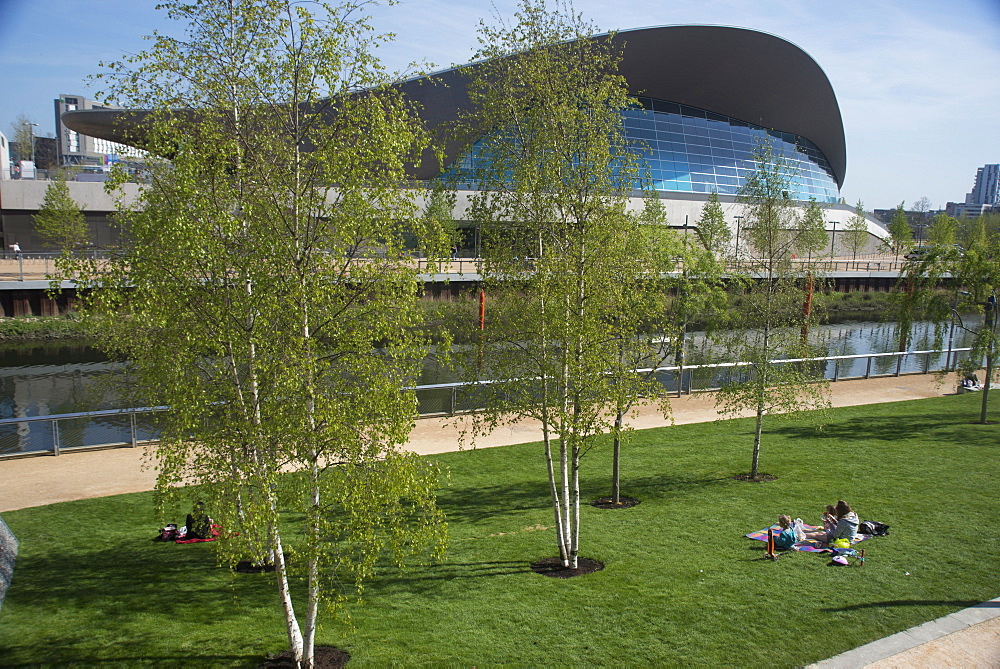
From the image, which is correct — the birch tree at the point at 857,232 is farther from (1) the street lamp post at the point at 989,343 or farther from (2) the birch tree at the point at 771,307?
(2) the birch tree at the point at 771,307

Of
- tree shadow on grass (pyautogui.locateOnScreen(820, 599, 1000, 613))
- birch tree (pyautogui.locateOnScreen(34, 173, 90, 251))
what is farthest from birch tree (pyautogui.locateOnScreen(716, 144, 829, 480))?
birch tree (pyautogui.locateOnScreen(34, 173, 90, 251))

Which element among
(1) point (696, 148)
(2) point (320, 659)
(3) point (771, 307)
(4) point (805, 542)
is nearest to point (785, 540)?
(4) point (805, 542)

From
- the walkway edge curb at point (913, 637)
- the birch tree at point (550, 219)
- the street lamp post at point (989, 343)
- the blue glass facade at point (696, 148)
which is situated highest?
the blue glass facade at point (696, 148)

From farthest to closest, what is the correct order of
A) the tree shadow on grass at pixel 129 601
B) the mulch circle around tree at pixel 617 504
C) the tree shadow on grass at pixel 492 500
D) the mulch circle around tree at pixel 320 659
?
1. the mulch circle around tree at pixel 617 504
2. the tree shadow on grass at pixel 492 500
3. the tree shadow on grass at pixel 129 601
4. the mulch circle around tree at pixel 320 659

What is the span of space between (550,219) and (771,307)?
6.04 metres

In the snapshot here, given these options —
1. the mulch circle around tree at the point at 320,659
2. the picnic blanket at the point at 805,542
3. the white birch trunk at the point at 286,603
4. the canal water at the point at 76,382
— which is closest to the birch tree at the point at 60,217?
the canal water at the point at 76,382

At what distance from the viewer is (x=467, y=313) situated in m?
8.96

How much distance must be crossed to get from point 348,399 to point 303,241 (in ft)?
4.79

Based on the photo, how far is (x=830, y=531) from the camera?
981 centimetres

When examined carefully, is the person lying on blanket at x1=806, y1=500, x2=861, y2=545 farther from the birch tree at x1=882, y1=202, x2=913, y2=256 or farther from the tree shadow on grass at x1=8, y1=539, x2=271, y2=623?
the birch tree at x1=882, y1=202, x2=913, y2=256

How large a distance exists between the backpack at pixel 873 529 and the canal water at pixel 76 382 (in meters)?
4.60

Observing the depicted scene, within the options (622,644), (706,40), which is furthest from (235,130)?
(706,40)

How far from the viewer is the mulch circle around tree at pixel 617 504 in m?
12.0

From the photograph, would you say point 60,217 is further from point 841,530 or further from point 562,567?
point 841,530
